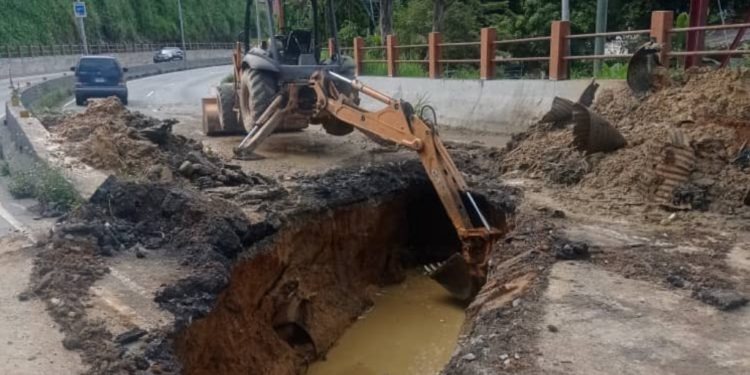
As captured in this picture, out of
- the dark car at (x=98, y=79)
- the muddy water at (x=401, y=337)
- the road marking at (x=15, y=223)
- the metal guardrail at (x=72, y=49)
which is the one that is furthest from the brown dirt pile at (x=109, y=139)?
the metal guardrail at (x=72, y=49)

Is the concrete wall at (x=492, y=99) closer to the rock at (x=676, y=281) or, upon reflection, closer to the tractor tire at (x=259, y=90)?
the tractor tire at (x=259, y=90)

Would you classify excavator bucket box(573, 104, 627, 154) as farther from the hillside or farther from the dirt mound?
the hillside

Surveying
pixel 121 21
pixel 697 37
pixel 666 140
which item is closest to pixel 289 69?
pixel 666 140

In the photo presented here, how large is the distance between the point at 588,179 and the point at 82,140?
8053mm

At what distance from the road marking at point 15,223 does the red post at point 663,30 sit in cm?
962

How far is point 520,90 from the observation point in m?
13.7

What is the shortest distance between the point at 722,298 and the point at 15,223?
23.9ft

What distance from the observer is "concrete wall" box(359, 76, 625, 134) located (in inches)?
508

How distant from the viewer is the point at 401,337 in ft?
27.3

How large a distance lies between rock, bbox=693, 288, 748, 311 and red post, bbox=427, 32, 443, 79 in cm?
1195

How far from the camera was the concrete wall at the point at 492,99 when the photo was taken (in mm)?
12891

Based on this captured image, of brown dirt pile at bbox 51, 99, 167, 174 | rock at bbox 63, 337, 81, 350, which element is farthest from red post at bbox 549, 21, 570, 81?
rock at bbox 63, 337, 81, 350

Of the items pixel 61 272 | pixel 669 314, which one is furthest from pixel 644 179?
pixel 61 272

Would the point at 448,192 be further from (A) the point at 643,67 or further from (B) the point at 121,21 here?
(B) the point at 121,21
